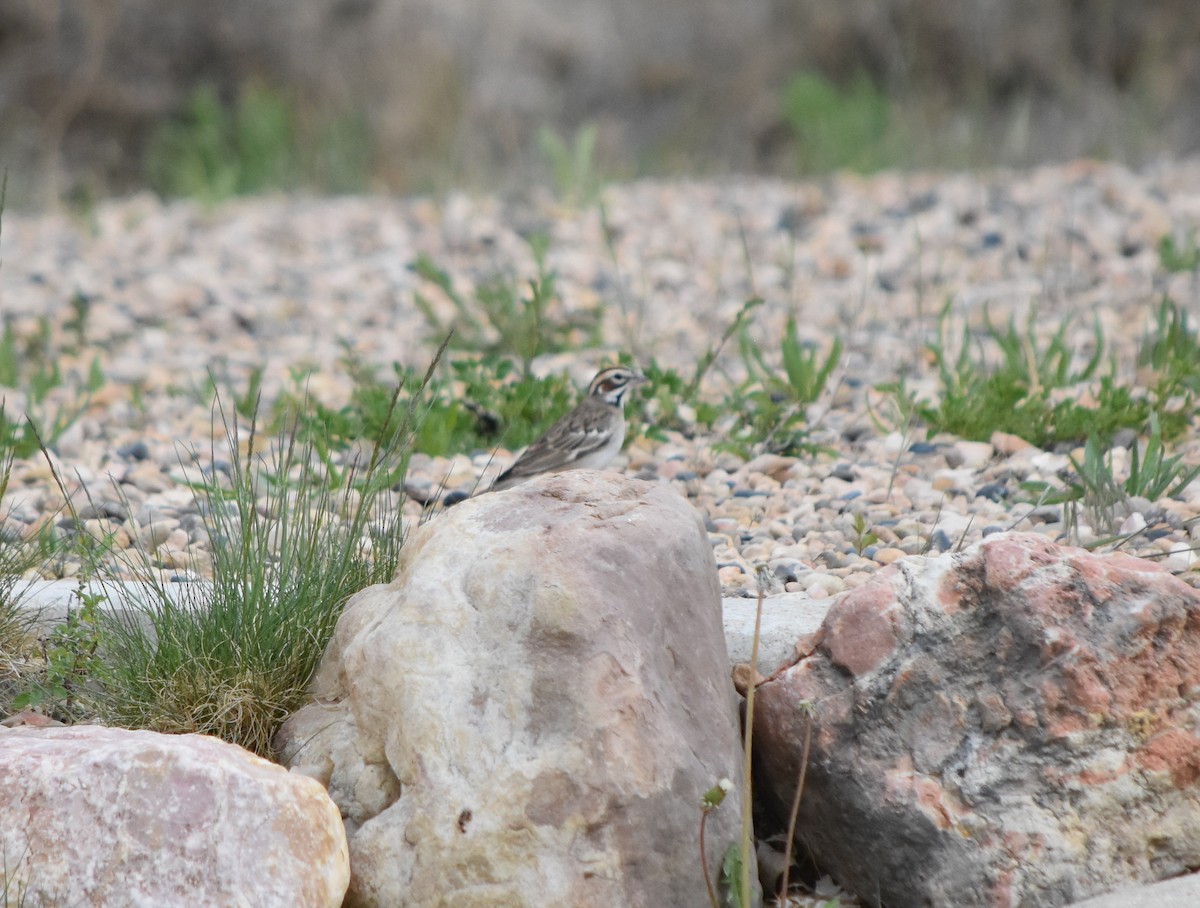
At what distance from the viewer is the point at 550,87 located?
1311 centimetres

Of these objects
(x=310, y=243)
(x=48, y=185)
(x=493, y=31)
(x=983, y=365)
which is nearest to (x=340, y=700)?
(x=983, y=365)

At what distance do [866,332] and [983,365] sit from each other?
134cm

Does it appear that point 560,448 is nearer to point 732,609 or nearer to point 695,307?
point 732,609

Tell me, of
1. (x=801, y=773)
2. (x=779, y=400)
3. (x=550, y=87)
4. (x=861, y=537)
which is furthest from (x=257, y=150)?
(x=801, y=773)

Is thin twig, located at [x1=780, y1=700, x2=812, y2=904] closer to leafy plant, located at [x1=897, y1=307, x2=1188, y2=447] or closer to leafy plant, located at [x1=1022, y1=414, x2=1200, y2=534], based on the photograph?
leafy plant, located at [x1=1022, y1=414, x2=1200, y2=534]

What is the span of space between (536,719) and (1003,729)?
3.59ft

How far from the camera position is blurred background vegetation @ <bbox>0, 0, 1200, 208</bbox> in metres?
11.8

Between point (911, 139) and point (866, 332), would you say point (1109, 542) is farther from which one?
point (911, 139)

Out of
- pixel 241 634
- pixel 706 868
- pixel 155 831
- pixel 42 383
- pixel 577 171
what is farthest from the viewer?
pixel 577 171

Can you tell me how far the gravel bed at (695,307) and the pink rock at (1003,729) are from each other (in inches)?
23.7

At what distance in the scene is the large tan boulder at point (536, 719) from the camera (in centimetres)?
304

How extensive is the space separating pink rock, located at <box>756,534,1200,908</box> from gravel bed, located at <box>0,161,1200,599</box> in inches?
23.7

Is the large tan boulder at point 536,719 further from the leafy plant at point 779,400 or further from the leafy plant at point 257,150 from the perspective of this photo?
the leafy plant at point 257,150

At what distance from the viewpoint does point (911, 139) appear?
11.4 metres
